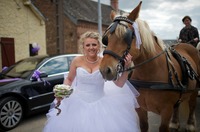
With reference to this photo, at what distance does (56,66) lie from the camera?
6.73 m

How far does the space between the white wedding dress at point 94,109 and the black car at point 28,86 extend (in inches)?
113

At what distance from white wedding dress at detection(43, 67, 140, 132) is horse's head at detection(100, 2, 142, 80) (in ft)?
1.24

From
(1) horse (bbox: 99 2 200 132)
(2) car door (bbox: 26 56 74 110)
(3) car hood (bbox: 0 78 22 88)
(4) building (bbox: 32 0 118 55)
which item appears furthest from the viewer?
(4) building (bbox: 32 0 118 55)

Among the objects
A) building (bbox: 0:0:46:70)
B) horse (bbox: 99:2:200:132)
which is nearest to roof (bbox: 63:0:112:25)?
building (bbox: 0:0:46:70)

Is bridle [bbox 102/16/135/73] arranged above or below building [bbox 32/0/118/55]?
below

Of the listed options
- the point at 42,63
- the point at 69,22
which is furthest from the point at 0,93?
the point at 69,22

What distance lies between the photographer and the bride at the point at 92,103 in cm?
277

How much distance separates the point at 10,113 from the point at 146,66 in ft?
12.1

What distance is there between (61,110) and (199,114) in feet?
12.7

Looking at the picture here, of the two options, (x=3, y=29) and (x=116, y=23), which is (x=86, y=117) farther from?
(x=3, y=29)

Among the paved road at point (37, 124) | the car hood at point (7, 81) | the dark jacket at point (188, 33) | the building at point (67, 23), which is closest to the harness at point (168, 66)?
the paved road at point (37, 124)

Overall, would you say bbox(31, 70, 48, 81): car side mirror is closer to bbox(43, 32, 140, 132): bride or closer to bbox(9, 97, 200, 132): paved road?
bbox(9, 97, 200, 132): paved road

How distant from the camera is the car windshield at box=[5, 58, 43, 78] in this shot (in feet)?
20.5

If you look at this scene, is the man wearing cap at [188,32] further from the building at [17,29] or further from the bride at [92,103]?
the building at [17,29]
